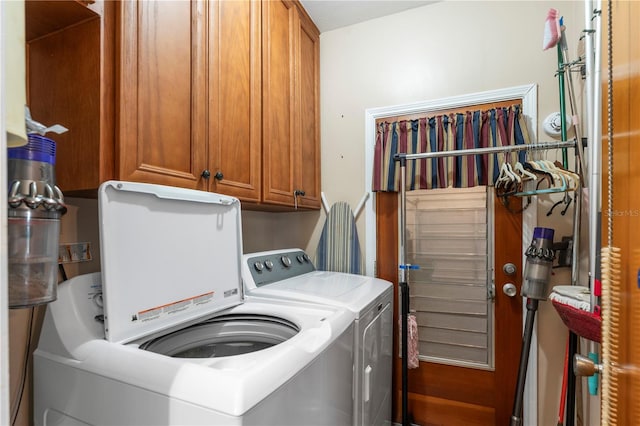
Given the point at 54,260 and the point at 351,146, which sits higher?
the point at 351,146

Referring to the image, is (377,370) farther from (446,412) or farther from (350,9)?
(350,9)

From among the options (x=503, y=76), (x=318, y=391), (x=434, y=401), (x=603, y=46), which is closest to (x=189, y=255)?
(x=318, y=391)

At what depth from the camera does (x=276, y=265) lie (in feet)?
6.14

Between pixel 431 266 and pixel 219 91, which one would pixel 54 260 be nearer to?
pixel 219 91

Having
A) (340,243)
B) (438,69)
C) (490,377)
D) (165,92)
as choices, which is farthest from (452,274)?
(165,92)

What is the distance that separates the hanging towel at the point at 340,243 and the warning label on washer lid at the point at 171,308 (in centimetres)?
111

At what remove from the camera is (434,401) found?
6.66 feet

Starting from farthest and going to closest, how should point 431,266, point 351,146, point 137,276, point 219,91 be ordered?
point 351,146 < point 431,266 < point 219,91 < point 137,276

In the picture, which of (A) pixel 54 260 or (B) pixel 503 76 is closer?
(A) pixel 54 260

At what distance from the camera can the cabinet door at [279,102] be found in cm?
174

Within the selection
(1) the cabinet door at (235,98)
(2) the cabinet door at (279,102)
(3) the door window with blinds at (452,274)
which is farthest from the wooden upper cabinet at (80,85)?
(3) the door window with blinds at (452,274)

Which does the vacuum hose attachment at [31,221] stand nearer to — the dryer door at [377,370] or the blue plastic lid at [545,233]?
the dryer door at [377,370]

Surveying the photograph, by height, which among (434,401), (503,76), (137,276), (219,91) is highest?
(503,76)

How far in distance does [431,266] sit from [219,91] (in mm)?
1643
